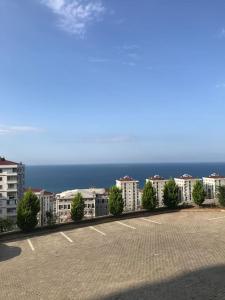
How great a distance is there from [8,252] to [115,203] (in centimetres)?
1052

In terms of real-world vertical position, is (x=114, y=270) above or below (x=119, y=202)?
below

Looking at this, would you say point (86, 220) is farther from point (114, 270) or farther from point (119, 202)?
point (114, 270)

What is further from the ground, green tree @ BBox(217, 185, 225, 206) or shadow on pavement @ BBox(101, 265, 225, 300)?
green tree @ BBox(217, 185, 225, 206)

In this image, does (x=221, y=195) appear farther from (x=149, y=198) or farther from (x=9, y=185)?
(x=9, y=185)

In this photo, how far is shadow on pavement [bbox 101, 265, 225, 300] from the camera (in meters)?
11.2

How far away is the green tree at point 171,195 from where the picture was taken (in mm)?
29922

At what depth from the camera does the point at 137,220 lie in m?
26.3

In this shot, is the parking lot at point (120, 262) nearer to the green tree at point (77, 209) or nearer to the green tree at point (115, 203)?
the green tree at point (77, 209)

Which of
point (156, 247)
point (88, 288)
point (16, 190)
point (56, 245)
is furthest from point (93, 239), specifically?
point (16, 190)

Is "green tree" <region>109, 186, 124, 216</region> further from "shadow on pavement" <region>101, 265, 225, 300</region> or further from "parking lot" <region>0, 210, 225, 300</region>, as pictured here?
"shadow on pavement" <region>101, 265, 225, 300</region>

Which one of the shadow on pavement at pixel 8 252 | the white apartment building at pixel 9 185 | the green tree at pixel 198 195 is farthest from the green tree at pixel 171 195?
the white apartment building at pixel 9 185

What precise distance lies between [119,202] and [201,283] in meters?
15.4

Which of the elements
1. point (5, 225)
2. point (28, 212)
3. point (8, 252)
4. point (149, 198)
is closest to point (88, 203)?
point (149, 198)

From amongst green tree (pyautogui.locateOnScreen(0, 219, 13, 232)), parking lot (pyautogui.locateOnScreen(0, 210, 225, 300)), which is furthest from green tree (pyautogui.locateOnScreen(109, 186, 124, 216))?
green tree (pyautogui.locateOnScreen(0, 219, 13, 232))
